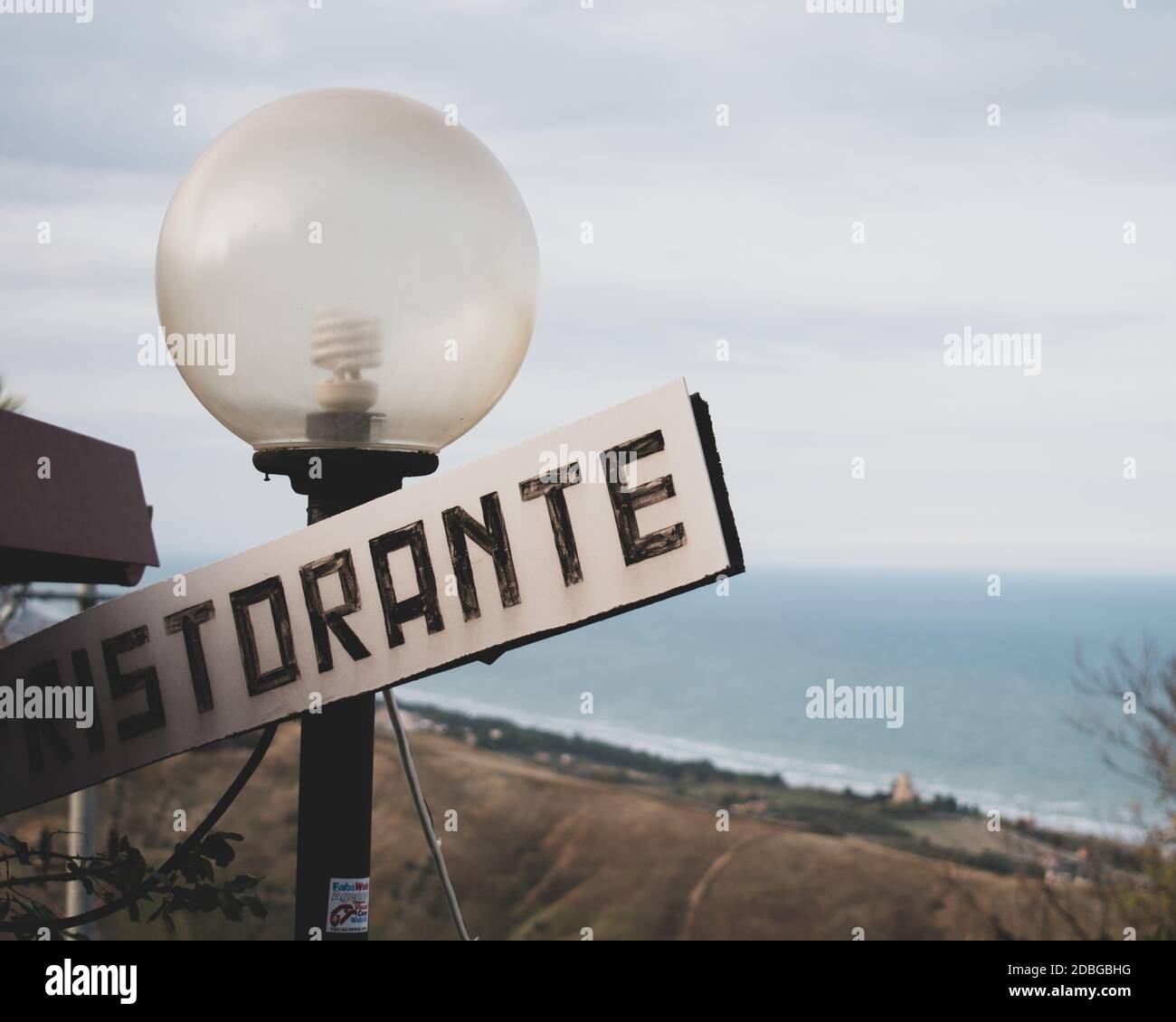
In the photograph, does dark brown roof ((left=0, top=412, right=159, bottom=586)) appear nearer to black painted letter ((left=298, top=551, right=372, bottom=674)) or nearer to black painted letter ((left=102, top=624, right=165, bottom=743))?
black painted letter ((left=102, top=624, right=165, bottom=743))

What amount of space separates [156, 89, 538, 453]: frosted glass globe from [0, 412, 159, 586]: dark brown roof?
63cm

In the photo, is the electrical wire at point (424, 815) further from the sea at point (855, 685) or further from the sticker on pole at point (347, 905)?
the sea at point (855, 685)

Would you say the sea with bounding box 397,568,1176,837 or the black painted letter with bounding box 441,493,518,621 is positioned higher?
the black painted letter with bounding box 441,493,518,621

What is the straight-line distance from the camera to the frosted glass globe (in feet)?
7.63

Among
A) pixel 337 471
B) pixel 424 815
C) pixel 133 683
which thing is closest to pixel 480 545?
pixel 337 471

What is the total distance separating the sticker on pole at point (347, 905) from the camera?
7.97 feet

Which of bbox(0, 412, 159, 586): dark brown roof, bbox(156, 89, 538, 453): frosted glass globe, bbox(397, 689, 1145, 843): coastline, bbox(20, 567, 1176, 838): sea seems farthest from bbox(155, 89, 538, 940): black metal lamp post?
bbox(397, 689, 1145, 843): coastline

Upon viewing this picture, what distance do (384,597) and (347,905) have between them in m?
0.60

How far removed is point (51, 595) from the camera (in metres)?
9.15

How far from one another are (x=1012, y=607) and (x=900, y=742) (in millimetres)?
101300

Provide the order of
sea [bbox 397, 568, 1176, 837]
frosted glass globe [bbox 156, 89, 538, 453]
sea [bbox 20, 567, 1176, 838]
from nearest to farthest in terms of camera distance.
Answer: frosted glass globe [bbox 156, 89, 538, 453] < sea [bbox 20, 567, 1176, 838] < sea [bbox 397, 568, 1176, 837]
